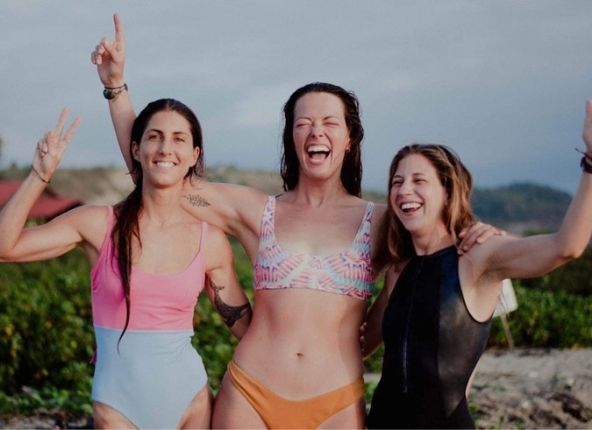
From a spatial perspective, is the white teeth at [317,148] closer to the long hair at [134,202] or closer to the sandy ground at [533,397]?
the long hair at [134,202]

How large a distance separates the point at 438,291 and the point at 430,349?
0.23 meters

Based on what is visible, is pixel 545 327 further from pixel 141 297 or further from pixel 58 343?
pixel 141 297

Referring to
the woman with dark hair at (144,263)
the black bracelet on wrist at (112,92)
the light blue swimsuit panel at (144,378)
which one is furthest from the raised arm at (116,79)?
the light blue swimsuit panel at (144,378)

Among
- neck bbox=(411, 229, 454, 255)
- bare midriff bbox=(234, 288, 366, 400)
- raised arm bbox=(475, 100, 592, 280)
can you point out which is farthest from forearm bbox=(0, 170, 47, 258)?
raised arm bbox=(475, 100, 592, 280)

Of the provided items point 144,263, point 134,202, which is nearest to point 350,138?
point 134,202

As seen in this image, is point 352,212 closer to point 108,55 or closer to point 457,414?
point 457,414

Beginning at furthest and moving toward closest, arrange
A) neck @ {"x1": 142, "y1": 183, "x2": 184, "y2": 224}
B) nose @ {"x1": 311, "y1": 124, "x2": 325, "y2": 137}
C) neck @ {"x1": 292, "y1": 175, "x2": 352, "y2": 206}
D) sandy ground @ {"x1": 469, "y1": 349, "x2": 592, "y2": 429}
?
1. sandy ground @ {"x1": 469, "y1": 349, "x2": 592, "y2": 429}
2. neck @ {"x1": 292, "y1": 175, "x2": 352, "y2": 206}
3. nose @ {"x1": 311, "y1": 124, "x2": 325, "y2": 137}
4. neck @ {"x1": 142, "y1": 183, "x2": 184, "y2": 224}


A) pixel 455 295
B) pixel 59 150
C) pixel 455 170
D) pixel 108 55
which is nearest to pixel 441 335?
pixel 455 295

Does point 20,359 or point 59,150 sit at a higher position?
point 59,150

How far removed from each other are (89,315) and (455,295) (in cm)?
584

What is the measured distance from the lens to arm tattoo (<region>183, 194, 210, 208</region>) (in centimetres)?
399

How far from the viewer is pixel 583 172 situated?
3.13 metres

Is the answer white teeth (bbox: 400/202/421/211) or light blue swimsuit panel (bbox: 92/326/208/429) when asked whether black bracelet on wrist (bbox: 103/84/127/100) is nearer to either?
light blue swimsuit panel (bbox: 92/326/208/429)

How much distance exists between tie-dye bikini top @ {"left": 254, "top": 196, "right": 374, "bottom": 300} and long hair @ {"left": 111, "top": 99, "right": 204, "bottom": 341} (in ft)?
1.84
